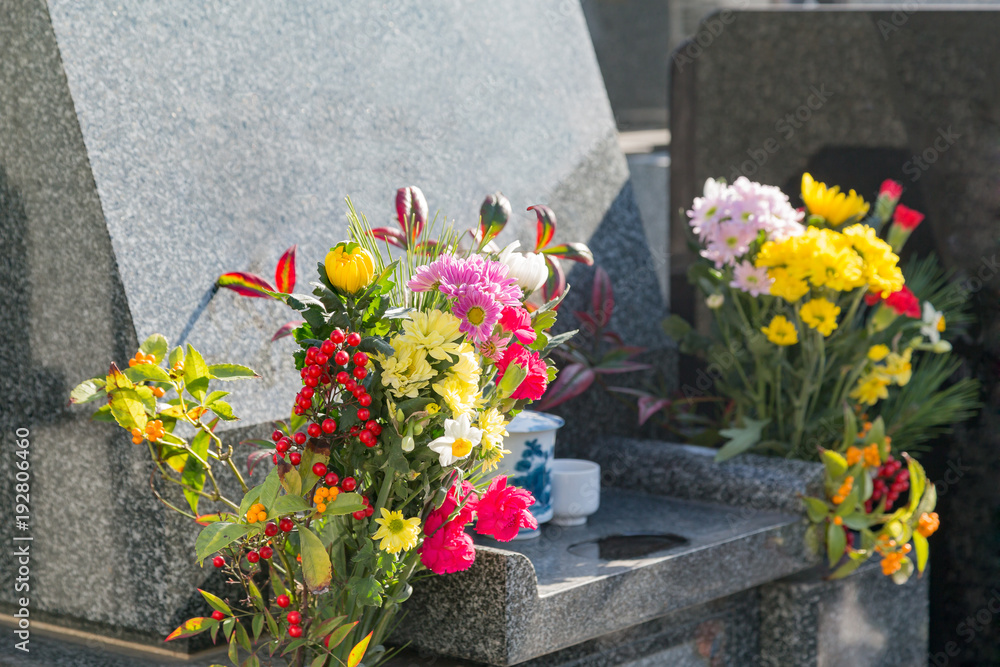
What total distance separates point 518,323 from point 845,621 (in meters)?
1.57

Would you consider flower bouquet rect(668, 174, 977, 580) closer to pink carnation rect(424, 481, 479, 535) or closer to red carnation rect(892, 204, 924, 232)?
red carnation rect(892, 204, 924, 232)

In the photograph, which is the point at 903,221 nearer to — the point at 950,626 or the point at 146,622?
the point at 950,626

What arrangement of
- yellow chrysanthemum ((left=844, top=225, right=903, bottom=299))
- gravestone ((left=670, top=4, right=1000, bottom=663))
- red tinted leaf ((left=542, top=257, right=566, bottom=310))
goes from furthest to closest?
1. gravestone ((left=670, top=4, right=1000, bottom=663))
2. yellow chrysanthemum ((left=844, top=225, right=903, bottom=299))
3. red tinted leaf ((left=542, top=257, right=566, bottom=310))

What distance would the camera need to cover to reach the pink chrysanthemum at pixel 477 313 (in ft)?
4.99

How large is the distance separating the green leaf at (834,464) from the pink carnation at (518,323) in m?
1.24

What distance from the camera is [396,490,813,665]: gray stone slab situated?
1.85m

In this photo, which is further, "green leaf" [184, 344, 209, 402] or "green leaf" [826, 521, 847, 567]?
"green leaf" [826, 521, 847, 567]

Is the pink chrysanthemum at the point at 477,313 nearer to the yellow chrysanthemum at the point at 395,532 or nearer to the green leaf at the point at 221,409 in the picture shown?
the yellow chrysanthemum at the point at 395,532

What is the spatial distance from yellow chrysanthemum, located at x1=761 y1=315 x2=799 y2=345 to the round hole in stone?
548 mm

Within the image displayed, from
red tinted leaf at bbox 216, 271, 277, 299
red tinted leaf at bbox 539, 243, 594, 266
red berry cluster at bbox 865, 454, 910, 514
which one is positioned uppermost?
red tinted leaf at bbox 216, 271, 277, 299

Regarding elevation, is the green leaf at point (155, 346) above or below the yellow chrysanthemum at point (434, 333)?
above

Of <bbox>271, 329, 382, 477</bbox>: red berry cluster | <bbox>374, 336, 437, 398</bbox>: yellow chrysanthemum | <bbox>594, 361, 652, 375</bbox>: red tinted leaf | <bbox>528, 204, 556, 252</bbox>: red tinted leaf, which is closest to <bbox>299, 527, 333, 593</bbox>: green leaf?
<bbox>271, 329, 382, 477</bbox>: red berry cluster

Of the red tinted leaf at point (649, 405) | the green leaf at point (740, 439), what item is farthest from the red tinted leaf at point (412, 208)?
the green leaf at point (740, 439)

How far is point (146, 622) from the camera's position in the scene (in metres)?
2.01
